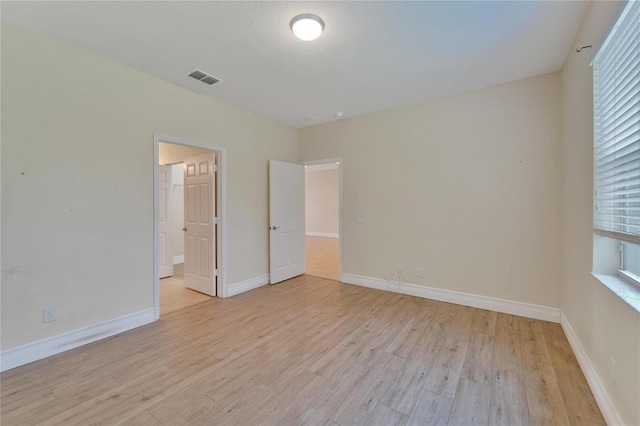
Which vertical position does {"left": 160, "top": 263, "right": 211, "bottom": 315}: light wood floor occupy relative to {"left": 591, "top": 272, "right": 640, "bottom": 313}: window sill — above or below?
below

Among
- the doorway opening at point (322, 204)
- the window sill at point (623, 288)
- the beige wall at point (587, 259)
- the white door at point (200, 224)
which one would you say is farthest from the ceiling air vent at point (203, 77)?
the doorway opening at point (322, 204)

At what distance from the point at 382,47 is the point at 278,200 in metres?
2.79

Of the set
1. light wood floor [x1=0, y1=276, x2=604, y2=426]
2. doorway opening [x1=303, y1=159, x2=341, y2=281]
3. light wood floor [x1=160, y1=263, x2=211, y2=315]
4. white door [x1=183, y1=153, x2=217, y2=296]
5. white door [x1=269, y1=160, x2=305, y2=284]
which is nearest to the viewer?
light wood floor [x1=0, y1=276, x2=604, y2=426]

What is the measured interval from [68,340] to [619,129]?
15.0 ft

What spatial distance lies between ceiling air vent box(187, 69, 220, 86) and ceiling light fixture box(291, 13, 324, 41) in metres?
1.32

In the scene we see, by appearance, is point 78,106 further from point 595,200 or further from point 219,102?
point 595,200

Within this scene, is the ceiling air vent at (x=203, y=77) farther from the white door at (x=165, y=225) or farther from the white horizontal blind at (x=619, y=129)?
the white horizontal blind at (x=619, y=129)

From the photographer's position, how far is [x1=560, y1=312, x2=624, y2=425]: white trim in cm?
149

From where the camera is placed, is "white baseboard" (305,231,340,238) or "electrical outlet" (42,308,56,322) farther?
"white baseboard" (305,231,340,238)

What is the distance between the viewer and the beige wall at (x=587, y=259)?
1.38 metres

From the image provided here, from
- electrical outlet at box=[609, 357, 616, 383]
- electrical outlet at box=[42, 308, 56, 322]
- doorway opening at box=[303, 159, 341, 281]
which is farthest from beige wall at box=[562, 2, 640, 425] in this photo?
doorway opening at box=[303, 159, 341, 281]

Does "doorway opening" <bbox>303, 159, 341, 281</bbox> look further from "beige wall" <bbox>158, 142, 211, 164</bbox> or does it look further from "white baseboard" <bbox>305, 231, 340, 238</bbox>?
"beige wall" <bbox>158, 142, 211, 164</bbox>

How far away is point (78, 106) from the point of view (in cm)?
244

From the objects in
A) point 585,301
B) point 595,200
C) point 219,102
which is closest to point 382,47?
point 595,200
